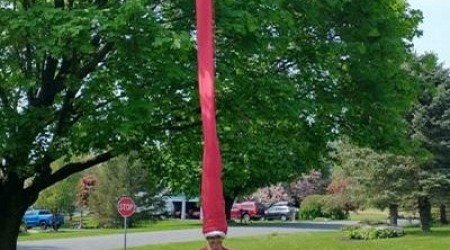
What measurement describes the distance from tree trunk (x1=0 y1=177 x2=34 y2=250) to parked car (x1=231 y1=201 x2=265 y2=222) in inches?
2150

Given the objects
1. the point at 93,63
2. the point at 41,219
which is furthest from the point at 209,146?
the point at 41,219

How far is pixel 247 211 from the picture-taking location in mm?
72250

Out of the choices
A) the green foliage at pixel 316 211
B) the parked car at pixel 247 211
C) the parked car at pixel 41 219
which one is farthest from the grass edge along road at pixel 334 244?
the green foliage at pixel 316 211

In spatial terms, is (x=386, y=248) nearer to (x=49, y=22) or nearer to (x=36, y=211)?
(x=49, y=22)

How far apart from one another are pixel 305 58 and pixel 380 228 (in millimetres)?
21538

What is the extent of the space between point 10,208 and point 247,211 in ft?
187

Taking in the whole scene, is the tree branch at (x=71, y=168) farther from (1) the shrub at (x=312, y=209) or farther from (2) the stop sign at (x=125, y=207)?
(1) the shrub at (x=312, y=209)

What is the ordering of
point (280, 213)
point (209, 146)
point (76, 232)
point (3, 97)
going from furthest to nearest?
point (280, 213) → point (76, 232) → point (3, 97) → point (209, 146)

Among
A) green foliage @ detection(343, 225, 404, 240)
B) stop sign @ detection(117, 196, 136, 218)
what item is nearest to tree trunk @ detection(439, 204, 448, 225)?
green foliage @ detection(343, 225, 404, 240)

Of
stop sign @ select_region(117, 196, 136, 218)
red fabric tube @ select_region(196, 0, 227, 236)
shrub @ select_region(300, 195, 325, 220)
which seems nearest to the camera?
red fabric tube @ select_region(196, 0, 227, 236)

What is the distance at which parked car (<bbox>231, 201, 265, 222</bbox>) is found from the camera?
71562mm

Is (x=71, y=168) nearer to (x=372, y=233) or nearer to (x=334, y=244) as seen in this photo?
(x=334, y=244)

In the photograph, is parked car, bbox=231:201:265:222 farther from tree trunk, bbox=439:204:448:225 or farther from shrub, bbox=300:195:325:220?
tree trunk, bbox=439:204:448:225

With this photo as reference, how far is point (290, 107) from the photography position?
513 inches
